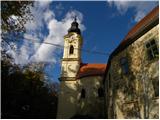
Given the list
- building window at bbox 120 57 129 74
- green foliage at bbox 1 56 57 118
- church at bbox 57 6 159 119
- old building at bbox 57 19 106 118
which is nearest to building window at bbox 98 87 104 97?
old building at bbox 57 19 106 118

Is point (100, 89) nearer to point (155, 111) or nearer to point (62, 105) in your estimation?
point (62, 105)

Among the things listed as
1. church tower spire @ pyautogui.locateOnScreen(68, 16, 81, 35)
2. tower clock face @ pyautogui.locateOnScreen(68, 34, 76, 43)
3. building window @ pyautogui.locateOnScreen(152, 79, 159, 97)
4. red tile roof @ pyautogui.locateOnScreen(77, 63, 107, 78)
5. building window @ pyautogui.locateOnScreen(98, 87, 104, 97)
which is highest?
church tower spire @ pyautogui.locateOnScreen(68, 16, 81, 35)

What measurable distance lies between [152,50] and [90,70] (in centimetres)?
2050

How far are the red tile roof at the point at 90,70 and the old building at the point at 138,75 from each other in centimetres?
1317

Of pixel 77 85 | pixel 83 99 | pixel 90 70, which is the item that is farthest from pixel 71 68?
pixel 83 99

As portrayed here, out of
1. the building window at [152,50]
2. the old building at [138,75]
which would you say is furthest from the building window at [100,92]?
the building window at [152,50]

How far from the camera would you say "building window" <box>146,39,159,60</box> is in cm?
1389

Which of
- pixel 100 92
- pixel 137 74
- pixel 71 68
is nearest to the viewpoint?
pixel 137 74

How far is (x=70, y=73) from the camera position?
35.6 metres

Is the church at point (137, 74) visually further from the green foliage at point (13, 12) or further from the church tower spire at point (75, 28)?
the church tower spire at point (75, 28)

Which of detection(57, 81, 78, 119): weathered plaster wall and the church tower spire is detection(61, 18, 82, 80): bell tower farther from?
detection(57, 81, 78, 119): weathered plaster wall

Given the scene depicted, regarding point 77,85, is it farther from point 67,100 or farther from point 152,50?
point 152,50

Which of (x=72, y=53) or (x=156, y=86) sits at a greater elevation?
(x=72, y=53)

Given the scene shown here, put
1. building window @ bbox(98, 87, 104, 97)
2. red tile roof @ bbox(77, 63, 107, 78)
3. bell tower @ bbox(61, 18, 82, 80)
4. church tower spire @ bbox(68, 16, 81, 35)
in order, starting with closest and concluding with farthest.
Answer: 1. building window @ bbox(98, 87, 104, 97)
2. red tile roof @ bbox(77, 63, 107, 78)
3. bell tower @ bbox(61, 18, 82, 80)
4. church tower spire @ bbox(68, 16, 81, 35)
